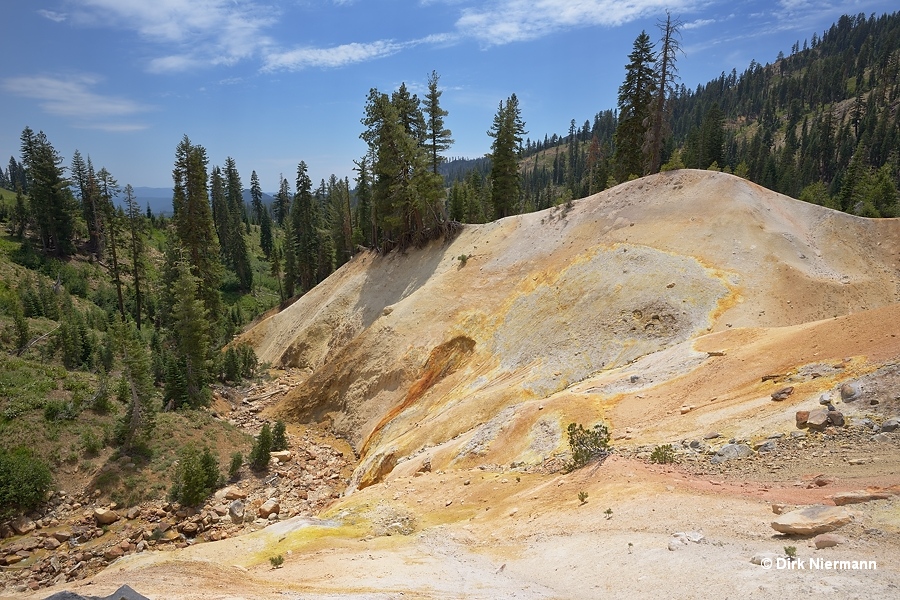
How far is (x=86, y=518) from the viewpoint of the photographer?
58.6 feet

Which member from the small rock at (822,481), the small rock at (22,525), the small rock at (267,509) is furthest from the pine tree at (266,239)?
the small rock at (822,481)

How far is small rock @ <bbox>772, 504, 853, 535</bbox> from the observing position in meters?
7.02

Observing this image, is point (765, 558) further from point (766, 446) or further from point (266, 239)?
point (266, 239)

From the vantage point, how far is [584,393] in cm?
1670

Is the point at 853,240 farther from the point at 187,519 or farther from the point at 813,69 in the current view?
the point at 813,69

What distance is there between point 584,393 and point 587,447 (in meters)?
4.26

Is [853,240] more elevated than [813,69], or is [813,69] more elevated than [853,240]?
[813,69]

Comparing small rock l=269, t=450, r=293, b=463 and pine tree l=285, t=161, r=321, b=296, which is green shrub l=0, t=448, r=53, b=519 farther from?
pine tree l=285, t=161, r=321, b=296

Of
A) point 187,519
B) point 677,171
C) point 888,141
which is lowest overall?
point 187,519

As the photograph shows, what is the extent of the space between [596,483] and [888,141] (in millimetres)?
145665

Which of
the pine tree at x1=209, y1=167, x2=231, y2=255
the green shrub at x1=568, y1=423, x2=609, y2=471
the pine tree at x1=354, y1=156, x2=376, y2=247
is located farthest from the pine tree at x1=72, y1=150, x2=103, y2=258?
the green shrub at x1=568, y1=423, x2=609, y2=471

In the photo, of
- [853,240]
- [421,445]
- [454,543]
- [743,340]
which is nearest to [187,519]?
[421,445]

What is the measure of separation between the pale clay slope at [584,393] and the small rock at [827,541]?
101 mm

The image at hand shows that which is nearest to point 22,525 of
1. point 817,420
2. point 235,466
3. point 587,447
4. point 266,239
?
point 235,466
